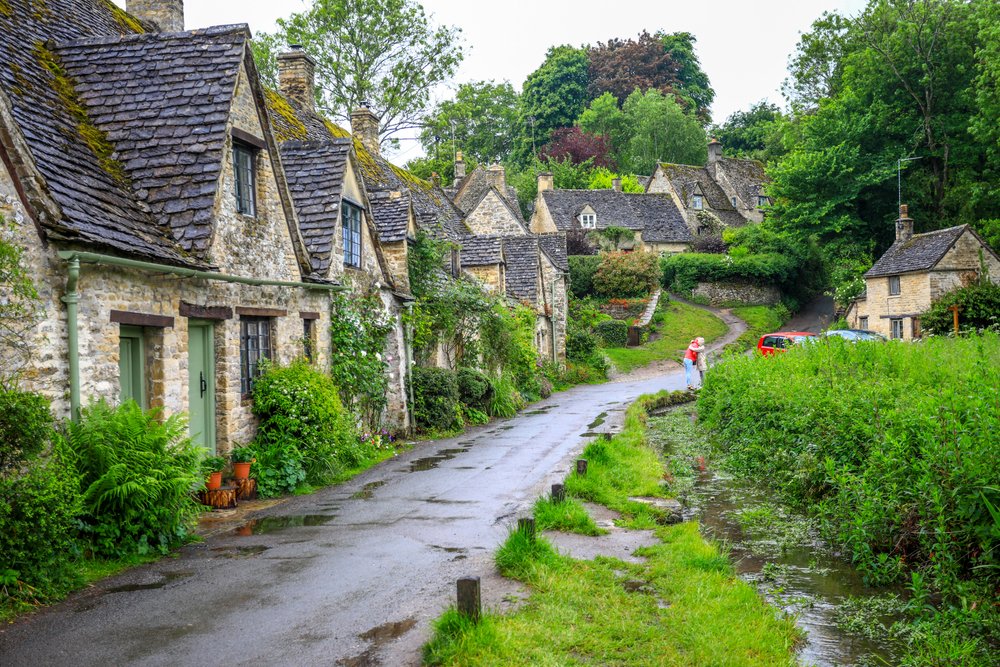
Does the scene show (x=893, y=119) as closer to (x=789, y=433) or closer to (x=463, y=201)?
(x=463, y=201)

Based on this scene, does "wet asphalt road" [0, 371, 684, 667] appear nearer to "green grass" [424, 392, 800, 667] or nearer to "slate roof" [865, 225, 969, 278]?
"green grass" [424, 392, 800, 667]

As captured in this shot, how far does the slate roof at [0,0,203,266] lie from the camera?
33.8 ft

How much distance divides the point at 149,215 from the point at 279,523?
187 inches

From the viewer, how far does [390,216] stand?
22.3 m

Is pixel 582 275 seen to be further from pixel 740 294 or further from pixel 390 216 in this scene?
pixel 390 216

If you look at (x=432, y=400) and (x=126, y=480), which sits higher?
(x=126, y=480)

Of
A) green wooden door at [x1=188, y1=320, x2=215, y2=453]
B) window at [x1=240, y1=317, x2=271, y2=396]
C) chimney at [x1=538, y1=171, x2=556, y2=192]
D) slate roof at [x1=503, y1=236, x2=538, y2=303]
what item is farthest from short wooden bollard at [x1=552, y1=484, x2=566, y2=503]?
chimney at [x1=538, y1=171, x2=556, y2=192]

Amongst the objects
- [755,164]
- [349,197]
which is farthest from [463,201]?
[349,197]

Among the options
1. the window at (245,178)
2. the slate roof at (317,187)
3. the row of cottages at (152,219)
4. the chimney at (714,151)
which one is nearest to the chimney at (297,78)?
the slate roof at (317,187)

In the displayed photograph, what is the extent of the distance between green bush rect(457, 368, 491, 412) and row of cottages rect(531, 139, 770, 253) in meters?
38.1

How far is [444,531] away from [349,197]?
9.53 m

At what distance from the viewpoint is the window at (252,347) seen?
14148 millimetres

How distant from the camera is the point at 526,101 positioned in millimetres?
88625

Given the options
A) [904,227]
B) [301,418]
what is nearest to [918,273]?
[904,227]
